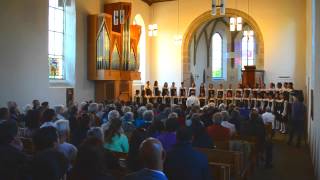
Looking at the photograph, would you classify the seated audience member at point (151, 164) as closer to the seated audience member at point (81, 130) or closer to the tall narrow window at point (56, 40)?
the seated audience member at point (81, 130)

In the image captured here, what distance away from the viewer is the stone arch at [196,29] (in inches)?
663

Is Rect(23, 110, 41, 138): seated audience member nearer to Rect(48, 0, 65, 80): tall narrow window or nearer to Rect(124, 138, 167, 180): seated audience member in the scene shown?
Rect(124, 138, 167, 180): seated audience member

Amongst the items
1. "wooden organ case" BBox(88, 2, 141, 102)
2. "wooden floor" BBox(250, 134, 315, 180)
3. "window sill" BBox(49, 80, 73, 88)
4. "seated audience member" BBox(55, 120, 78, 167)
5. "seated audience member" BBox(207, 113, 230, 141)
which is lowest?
"wooden floor" BBox(250, 134, 315, 180)

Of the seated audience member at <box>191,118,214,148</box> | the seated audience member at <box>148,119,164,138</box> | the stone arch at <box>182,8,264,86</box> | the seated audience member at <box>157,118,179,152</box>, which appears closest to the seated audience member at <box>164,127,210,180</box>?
the seated audience member at <box>157,118,179,152</box>

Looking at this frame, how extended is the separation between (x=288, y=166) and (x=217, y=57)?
692 inches

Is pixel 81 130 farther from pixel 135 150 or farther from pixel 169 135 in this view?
pixel 135 150

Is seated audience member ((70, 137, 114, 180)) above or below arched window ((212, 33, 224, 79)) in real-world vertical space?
below

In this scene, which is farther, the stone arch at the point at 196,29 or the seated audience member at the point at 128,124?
the stone arch at the point at 196,29

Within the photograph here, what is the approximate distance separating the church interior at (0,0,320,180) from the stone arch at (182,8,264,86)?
5cm

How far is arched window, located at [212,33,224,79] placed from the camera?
25058 millimetres

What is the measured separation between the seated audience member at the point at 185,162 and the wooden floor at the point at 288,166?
3.90 meters

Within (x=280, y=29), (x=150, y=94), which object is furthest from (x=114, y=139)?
(x=280, y=29)

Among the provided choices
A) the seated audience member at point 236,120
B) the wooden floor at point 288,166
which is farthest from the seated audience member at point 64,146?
the seated audience member at point 236,120

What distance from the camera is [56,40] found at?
13531mm
